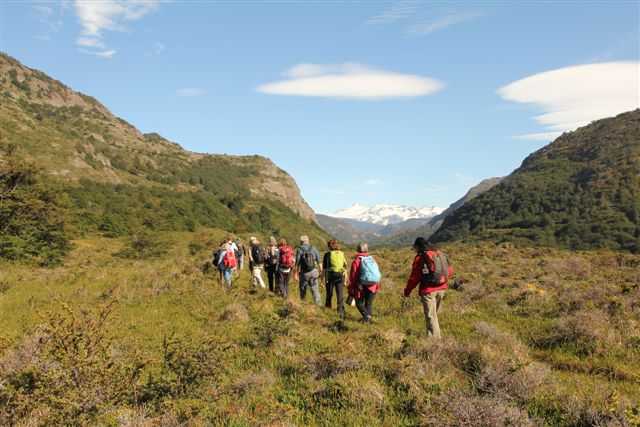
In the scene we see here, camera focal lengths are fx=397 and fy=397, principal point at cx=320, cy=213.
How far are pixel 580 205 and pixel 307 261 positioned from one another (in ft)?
577

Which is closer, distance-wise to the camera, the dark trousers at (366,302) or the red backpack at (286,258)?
the dark trousers at (366,302)

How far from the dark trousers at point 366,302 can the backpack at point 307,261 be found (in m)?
2.56

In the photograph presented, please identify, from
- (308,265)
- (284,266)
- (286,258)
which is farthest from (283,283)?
(308,265)

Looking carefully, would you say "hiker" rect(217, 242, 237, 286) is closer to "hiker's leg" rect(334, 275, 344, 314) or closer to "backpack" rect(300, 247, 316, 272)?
"backpack" rect(300, 247, 316, 272)

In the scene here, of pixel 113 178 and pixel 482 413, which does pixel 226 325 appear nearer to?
pixel 482 413

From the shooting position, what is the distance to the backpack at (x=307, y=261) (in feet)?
41.7

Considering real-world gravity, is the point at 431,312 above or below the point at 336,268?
below

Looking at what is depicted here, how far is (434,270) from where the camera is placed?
27.6 ft

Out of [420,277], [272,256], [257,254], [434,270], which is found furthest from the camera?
[257,254]

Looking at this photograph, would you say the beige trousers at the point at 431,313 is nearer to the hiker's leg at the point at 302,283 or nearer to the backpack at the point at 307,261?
the backpack at the point at 307,261

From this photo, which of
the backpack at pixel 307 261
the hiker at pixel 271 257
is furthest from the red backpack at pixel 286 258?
the hiker at pixel 271 257

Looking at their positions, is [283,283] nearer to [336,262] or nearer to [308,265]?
[308,265]

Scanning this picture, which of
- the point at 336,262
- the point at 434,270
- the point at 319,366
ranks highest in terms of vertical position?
the point at 336,262

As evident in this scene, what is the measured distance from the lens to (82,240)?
216ft
